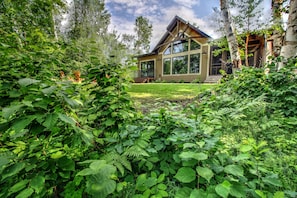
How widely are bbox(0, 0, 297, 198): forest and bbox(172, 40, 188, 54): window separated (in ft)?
44.6

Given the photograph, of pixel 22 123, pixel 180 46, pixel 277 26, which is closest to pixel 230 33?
pixel 277 26

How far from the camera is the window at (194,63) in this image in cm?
1440

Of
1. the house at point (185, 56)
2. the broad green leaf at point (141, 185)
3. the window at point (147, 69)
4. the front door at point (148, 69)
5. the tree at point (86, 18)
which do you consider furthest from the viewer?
the tree at point (86, 18)

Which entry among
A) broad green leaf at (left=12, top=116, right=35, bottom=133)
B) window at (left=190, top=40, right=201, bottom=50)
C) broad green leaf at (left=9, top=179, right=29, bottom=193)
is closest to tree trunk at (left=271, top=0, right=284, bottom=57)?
broad green leaf at (left=12, top=116, right=35, bottom=133)

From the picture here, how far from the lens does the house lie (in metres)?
13.1

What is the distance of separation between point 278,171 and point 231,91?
2.20 metres

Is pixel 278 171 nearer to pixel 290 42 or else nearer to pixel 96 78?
pixel 96 78

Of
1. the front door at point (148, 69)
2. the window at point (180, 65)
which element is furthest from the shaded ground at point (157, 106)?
the front door at point (148, 69)

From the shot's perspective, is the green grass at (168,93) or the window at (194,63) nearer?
the green grass at (168,93)

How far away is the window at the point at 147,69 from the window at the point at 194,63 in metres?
5.05

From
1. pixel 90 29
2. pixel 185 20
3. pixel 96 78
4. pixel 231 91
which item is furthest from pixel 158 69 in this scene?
pixel 96 78

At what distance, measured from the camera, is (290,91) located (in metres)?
2.40

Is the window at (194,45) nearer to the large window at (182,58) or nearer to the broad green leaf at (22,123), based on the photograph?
the large window at (182,58)

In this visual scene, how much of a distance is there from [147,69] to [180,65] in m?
4.69
